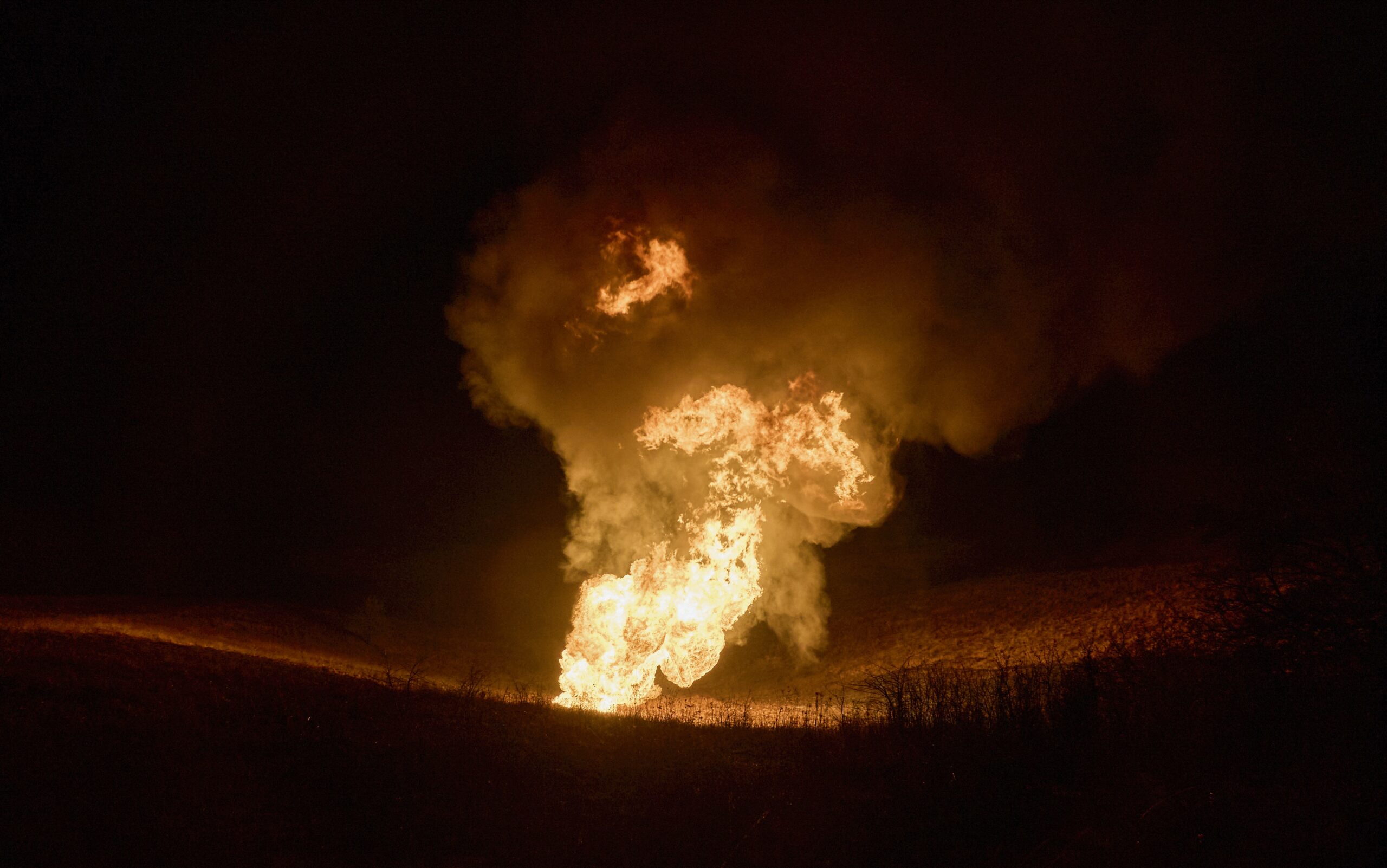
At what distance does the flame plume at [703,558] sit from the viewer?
16922mm

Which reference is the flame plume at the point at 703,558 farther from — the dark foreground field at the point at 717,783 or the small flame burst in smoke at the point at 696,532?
the dark foreground field at the point at 717,783

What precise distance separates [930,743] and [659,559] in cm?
978

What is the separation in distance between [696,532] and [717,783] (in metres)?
10.1

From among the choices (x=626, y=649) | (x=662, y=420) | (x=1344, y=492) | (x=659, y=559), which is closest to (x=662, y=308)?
(x=662, y=420)

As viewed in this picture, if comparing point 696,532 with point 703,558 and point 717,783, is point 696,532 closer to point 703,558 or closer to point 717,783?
point 703,558

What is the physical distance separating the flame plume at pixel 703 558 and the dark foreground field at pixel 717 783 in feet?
21.0

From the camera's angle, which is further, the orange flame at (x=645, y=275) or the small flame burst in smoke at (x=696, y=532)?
the orange flame at (x=645, y=275)

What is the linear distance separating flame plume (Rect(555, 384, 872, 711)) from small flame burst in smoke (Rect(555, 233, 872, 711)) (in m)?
0.02

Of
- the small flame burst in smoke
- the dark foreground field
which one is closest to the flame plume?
the small flame burst in smoke

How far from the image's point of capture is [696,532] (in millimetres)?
18750

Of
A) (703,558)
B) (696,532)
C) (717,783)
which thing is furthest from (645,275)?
(717,783)

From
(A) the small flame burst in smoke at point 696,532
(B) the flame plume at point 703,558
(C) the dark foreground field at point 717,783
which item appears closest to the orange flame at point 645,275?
(A) the small flame burst in smoke at point 696,532

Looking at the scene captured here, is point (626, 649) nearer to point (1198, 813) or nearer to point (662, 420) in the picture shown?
point (662, 420)

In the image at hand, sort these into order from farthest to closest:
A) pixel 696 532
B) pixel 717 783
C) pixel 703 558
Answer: pixel 696 532 → pixel 703 558 → pixel 717 783
